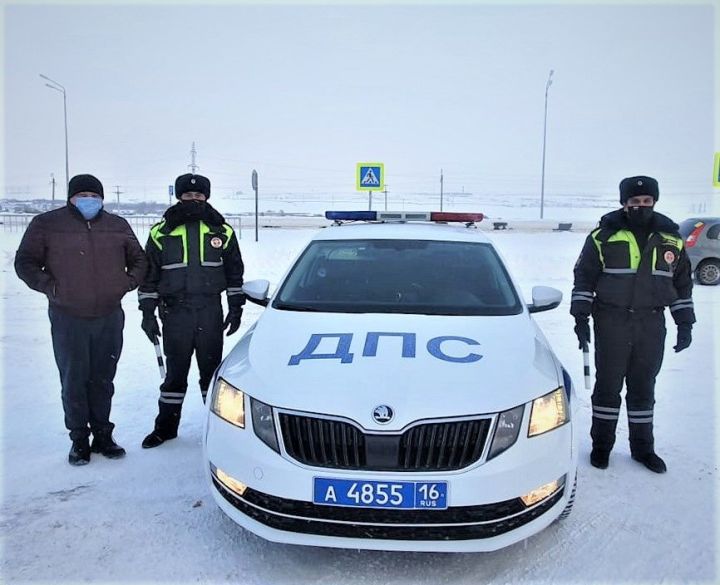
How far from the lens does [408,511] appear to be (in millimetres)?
2586

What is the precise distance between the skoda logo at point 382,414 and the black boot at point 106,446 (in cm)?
224

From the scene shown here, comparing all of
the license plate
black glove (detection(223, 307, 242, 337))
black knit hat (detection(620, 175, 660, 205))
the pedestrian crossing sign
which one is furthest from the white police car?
the pedestrian crossing sign

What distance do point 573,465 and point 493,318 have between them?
980mm

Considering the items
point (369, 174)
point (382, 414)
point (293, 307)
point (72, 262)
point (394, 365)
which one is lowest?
point (382, 414)

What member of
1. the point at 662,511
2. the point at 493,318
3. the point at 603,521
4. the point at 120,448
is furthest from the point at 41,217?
the point at 662,511

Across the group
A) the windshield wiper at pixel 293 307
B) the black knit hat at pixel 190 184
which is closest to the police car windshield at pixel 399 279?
the windshield wiper at pixel 293 307

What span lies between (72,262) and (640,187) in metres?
3.61

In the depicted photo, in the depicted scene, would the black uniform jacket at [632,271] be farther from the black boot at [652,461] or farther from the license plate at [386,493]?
the license plate at [386,493]

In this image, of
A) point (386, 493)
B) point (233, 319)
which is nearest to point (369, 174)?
point (233, 319)

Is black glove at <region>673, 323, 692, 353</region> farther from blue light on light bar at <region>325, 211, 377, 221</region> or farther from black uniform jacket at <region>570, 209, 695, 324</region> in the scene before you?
blue light on light bar at <region>325, 211, 377, 221</region>

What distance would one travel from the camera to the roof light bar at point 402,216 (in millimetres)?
5129

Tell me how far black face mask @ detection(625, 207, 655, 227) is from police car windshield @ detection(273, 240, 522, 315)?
2.82ft

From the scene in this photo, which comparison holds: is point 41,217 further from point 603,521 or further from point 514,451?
point 603,521

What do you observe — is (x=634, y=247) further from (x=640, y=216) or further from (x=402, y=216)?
(x=402, y=216)
